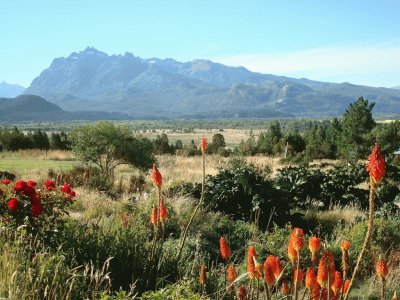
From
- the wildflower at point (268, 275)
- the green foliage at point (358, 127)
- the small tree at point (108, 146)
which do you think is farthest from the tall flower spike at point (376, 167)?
the green foliage at point (358, 127)

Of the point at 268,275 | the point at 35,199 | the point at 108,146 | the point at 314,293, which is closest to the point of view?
the point at 268,275

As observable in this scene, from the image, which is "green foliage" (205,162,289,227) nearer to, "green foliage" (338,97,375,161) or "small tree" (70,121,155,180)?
"small tree" (70,121,155,180)

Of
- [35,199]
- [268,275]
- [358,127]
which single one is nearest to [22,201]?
[35,199]

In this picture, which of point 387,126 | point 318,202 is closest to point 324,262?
point 318,202

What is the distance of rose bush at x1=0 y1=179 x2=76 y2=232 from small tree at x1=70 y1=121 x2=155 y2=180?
9896 mm

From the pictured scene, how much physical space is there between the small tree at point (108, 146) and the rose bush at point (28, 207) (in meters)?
9.90

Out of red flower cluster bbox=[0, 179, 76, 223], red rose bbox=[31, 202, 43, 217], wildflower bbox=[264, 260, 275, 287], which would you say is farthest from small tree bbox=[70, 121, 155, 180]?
wildflower bbox=[264, 260, 275, 287]

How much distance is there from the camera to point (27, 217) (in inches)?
219

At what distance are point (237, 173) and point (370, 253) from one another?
380 centimetres

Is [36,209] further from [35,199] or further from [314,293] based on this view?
[314,293]

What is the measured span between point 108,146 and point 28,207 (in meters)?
10.8

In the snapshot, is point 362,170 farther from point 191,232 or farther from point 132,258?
point 132,258

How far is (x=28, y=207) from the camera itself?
225 inches

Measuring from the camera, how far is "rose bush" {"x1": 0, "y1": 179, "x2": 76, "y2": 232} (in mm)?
5594
